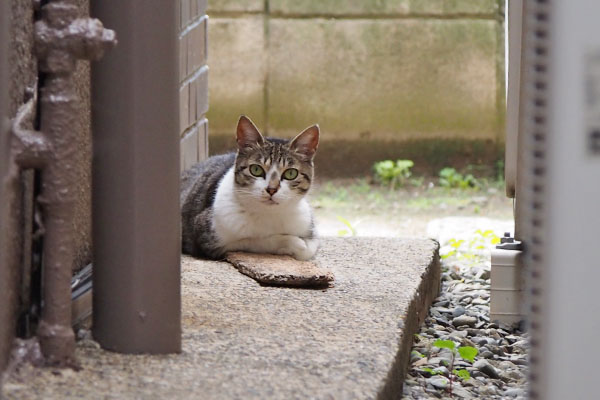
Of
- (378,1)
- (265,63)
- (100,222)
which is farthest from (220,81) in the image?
(100,222)

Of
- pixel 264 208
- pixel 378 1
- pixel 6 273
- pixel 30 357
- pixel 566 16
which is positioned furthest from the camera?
pixel 378 1

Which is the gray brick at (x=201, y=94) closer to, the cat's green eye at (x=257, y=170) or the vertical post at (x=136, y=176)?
the cat's green eye at (x=257, y=170)

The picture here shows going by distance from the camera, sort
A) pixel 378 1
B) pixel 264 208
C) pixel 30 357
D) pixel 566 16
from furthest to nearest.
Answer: pixel 378 1, pixel 264 208, pixel 30 357, pixel 566 16

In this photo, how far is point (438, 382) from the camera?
98.5 inches

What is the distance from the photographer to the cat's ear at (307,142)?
3414mm

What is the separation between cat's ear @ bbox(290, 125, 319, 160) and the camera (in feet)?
11.2

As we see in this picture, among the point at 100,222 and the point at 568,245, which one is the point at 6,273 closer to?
the point at 100,222

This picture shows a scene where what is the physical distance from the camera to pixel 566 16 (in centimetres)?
114

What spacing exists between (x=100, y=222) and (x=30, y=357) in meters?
0.31

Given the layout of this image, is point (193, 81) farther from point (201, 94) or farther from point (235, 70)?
point (235, 70)

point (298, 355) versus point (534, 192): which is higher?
point (534, 192)

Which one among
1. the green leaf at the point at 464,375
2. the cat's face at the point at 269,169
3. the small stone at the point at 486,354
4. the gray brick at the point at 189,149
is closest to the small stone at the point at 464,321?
the small stone at the point at 486,354

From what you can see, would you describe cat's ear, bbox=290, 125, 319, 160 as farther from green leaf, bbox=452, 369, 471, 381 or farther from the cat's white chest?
green leaf, bbox=452, 369, 471, 381

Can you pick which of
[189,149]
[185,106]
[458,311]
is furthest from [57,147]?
[189,149]
